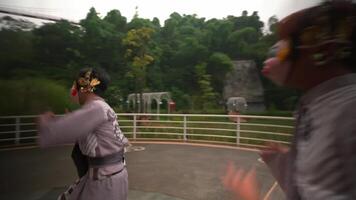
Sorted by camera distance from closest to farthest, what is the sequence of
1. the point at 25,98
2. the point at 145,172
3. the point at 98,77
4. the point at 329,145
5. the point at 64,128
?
the point at 329,145, the point at 64,128, the point at 98,77, the point at 25,98, the point at 145,172

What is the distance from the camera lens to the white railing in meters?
0.65

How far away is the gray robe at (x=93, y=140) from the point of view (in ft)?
2.07

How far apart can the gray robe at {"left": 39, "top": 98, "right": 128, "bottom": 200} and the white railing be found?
0.22 metres

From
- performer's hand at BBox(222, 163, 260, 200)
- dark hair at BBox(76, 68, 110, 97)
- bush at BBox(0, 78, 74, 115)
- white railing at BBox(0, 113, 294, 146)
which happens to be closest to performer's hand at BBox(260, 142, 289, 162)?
performer's hand at BBox(222, 163, 260, 200)

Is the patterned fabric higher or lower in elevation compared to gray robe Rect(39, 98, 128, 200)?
higher

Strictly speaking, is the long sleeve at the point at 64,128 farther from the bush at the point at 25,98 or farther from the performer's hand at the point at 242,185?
the performer's hand at the point at 242,185

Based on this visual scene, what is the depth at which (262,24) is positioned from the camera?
510 mm

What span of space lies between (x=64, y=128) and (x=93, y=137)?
8 centimetres

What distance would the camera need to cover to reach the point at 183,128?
975mm

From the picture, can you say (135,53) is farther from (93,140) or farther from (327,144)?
(327,144)

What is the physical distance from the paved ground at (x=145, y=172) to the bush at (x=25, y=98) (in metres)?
0.13

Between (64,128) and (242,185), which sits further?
(64,128)

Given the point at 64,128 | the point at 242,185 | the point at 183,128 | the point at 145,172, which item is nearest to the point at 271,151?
the point at 242,185

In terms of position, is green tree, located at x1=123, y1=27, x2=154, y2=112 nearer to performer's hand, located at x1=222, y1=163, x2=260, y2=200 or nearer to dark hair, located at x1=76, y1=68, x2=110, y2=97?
dark hair, located at x1=76, y1=68, x2=110, y2=97
